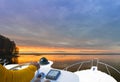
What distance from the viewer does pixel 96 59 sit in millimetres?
4449

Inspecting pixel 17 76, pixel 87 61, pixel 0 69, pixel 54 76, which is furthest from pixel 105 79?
pixel 0 69

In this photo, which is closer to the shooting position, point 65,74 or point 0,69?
point 0,69

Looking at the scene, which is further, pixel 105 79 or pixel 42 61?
pixel 105 79

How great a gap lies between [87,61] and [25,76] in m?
2.71

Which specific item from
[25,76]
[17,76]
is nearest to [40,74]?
[25,76]

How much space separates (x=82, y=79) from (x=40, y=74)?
1.40 m

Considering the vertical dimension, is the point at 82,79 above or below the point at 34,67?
below

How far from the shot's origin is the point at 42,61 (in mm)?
2717

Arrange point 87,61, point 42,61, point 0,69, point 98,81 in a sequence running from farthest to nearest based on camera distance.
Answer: point 87,61, point 98,81, point 42,61, point 0,69

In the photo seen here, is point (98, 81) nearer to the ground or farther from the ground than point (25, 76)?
nearer to the ground

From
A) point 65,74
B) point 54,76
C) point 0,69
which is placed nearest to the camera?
point 0,69

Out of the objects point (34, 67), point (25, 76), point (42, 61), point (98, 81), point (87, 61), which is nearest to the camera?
point (25, 76)

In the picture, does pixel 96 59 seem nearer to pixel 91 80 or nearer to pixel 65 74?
pixel 91 80

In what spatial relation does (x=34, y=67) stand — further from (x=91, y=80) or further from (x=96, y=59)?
Result: (x=96, y=59)
